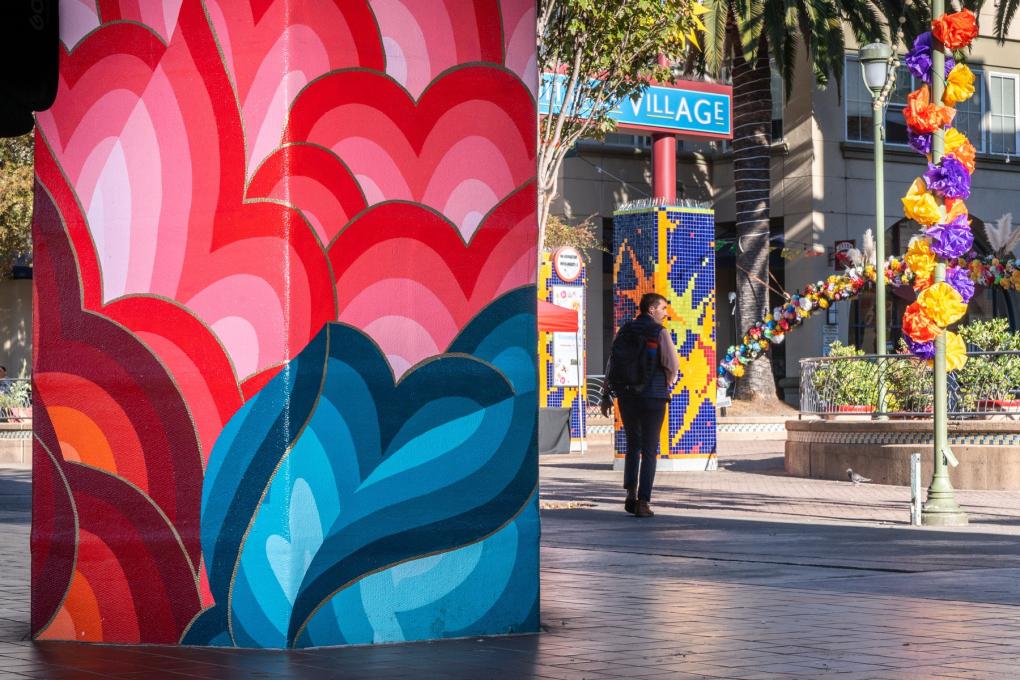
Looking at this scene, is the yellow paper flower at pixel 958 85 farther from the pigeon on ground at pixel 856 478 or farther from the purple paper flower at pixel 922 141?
the pigeon on ground at pixel 856 478

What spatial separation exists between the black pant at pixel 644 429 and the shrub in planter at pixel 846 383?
599 centimetres

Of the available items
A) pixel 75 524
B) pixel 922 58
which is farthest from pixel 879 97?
pixel 75 524

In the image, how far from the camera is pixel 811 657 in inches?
255

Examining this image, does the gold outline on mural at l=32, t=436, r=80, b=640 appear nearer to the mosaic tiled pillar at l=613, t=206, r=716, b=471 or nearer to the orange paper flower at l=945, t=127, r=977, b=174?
the orange paper flower at l=945, t=127, r=977, b=174

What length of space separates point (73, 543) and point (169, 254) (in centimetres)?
135

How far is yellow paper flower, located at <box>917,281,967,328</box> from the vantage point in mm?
13734

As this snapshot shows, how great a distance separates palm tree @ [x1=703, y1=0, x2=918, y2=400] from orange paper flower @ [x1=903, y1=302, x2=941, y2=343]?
20.5m

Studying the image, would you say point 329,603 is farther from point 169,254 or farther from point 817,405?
point 817,405

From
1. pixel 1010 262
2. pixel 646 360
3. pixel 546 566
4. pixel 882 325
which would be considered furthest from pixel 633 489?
pixel 1010 262

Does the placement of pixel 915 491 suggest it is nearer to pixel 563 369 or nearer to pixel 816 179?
pixel 563 369

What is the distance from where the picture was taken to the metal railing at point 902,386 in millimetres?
18297

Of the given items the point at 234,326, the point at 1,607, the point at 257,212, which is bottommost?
the point at 1,607

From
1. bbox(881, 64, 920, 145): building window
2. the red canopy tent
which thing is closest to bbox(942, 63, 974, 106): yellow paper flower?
the red canopy tent

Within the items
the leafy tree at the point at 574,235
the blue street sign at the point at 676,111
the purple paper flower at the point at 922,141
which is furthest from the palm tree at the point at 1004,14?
the purple paper flower at the point at 922,141
